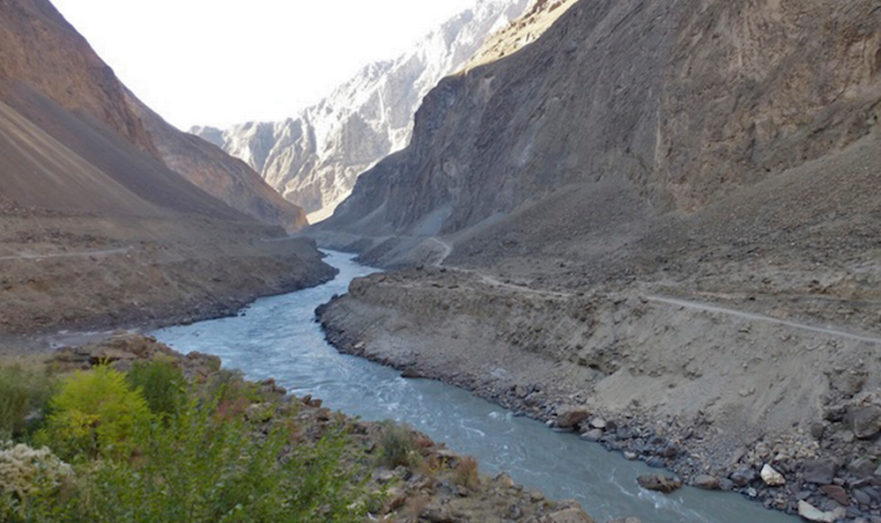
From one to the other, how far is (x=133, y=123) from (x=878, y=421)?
80025 millimetres

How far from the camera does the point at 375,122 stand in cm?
18275

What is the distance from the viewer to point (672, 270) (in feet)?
69.2

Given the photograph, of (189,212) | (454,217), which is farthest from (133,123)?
(454,217)

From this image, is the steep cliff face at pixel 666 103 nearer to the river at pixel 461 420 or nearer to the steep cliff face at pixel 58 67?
the river at pixel 461 420

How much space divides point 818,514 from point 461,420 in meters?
8.71

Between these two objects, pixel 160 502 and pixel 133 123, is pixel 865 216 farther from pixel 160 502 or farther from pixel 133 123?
pixel 133 123

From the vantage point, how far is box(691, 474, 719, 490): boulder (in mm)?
11539

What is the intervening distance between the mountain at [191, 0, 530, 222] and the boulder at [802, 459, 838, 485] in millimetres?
153879

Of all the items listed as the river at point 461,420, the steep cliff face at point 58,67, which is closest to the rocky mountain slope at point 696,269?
the river at point 461,420

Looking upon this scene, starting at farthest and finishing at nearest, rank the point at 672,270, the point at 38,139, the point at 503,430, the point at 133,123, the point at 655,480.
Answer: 1. the point at 133,123
2. the point at 38,139
3. the point at 672,270
4. the point at 503,430
5. the point at 655,480

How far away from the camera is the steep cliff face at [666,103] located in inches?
855

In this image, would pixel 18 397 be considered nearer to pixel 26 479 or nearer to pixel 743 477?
pixel 26 479

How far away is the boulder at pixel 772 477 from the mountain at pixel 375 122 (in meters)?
153

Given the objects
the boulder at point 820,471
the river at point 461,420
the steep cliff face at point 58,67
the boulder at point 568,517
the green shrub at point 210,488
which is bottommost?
the river at point 461,420
